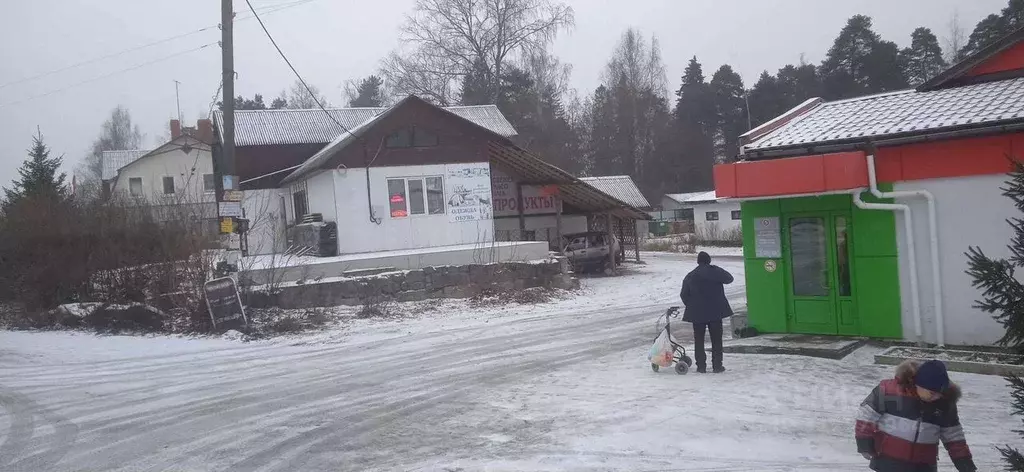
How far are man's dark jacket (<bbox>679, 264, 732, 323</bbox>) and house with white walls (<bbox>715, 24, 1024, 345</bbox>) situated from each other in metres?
2.29

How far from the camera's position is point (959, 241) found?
11023 millimetres

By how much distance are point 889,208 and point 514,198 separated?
20.6 m

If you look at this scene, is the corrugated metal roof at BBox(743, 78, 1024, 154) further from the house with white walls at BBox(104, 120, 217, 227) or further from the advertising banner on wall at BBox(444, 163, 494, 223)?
the house with white walls at BBox(104, 120, 217, 227)

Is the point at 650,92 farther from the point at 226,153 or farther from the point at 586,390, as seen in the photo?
the point at 586,390

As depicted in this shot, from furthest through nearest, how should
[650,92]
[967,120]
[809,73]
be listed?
[650,92], [809,73], [967,120]

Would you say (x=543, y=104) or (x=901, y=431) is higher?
(x=543, y=104)

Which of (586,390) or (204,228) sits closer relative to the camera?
(586,390)

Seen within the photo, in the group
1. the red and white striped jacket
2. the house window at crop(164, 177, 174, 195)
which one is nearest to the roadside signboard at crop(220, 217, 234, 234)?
the house window at crop(164, 177, 174, 195)

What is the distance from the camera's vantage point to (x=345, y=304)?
18672 millimetres

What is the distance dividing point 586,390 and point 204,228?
11.3 meters

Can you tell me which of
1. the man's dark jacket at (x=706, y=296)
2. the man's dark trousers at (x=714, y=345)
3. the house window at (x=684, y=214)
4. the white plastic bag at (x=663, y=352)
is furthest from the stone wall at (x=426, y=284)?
the house window at (x=684, y=214)

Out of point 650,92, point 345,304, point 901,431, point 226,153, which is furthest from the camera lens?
point 650,92

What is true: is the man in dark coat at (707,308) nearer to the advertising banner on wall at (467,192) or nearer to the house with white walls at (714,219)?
the advertising banner on wall at (467,192)

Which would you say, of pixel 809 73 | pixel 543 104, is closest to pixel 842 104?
pixel 543 104
